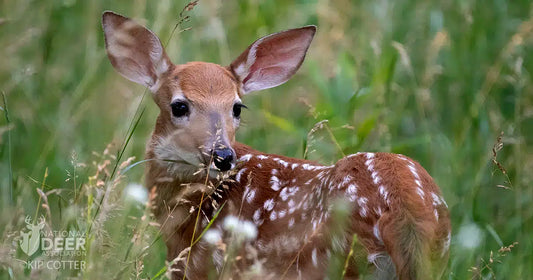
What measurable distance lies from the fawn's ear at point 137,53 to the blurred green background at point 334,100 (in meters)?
0.17

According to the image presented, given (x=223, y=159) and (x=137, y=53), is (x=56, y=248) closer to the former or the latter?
(x=223, y=159)

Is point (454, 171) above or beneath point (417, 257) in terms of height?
beneath

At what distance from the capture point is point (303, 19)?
22.8 ft

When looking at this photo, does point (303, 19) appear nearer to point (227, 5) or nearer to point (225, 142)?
point (227, 5)

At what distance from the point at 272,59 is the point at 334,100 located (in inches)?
21.3

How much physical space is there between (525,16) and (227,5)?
230cm

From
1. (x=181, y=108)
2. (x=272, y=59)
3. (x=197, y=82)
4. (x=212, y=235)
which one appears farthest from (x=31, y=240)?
(x=272, y=59)

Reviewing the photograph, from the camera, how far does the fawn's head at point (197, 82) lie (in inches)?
167

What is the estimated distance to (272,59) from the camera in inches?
194

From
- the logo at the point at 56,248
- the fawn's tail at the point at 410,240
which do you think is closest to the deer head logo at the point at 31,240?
the logo at the point at 56,248

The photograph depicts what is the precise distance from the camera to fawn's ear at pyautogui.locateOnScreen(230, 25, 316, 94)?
15.7ft

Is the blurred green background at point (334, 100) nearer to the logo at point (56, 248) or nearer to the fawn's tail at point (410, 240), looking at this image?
the logo at point (56, 248)

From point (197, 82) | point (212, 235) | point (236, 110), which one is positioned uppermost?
point (197, 82)

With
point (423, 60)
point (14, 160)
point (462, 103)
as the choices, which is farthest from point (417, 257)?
point (423, 60)
